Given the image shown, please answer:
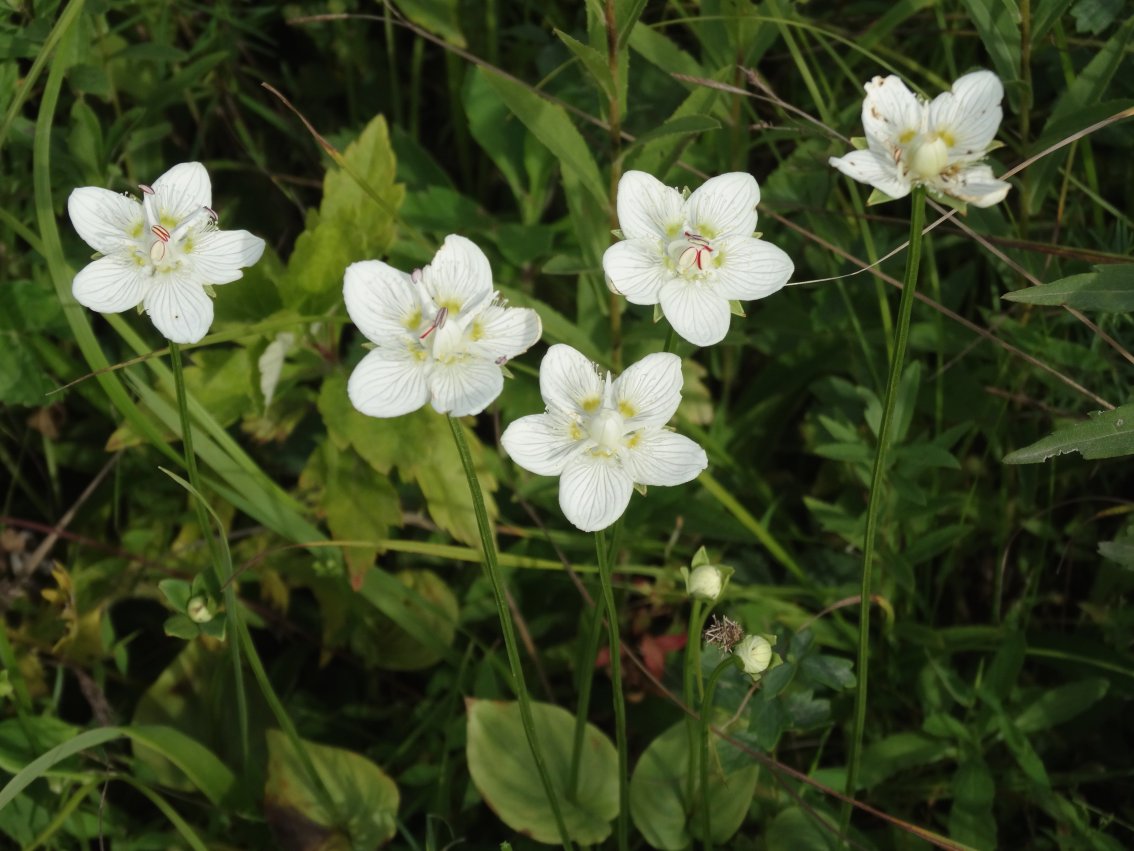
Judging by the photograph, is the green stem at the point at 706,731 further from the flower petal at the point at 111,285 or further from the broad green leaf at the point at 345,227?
the broad green leaf at the point at 345,227

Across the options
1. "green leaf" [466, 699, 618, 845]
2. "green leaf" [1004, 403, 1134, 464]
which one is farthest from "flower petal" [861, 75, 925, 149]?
"green leaf" [466, 699, 618, 845]

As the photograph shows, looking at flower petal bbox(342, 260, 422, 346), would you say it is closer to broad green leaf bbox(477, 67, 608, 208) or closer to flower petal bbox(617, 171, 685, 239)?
flower petal bbox(617, 171, 685, 239)

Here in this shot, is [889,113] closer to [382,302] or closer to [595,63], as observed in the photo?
[595,63]

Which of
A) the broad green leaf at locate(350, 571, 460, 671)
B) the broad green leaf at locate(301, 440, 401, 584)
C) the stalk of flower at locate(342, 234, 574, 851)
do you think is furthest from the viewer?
the broad green leaf at locate(350, 571, 460, 671)

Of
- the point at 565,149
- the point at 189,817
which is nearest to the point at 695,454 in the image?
the point at 565,149

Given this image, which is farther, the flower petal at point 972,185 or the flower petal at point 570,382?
the flower petal at point 570,382

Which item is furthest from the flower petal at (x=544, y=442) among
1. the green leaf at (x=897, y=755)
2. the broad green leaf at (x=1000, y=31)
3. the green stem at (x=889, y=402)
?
the broad green leaf at (x=1000, y=31)

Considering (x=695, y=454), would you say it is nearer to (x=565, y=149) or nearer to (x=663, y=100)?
(x=565, y=149)
